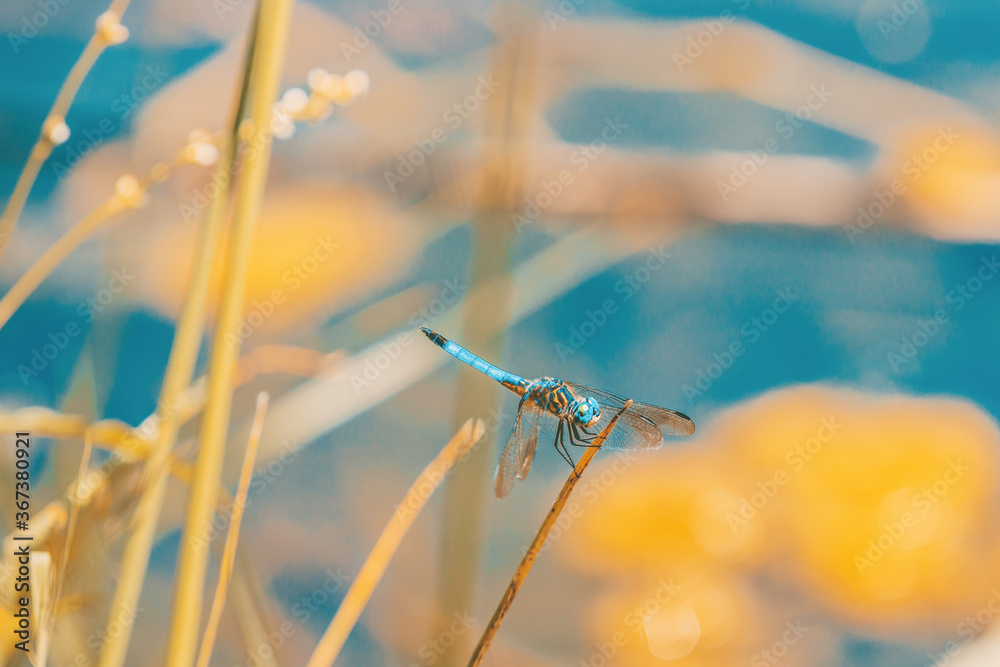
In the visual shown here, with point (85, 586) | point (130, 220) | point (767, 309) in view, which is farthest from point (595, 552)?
point (130, 220)

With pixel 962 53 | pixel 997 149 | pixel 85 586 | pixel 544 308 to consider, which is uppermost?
pixel 962 53

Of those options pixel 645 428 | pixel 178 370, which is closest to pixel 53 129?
pixel 178 370

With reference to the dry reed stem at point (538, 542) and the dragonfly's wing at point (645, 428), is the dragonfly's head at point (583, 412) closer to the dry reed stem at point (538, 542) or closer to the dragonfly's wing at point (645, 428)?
the dragonfly's wing at point (645, 428)

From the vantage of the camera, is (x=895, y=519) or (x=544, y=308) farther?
(x=544, y=308)

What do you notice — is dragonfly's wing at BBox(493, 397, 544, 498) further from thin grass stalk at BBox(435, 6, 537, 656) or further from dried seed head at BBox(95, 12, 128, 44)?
dried seed head at BBox(95, 12, 128, 44)

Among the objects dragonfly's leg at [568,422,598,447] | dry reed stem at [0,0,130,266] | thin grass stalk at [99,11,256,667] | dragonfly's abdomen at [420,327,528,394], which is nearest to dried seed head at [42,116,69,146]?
dry reed stem at [0,0,130,266]

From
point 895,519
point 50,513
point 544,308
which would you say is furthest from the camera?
point 544,308

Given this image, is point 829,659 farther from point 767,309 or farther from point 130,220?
point 130,220
